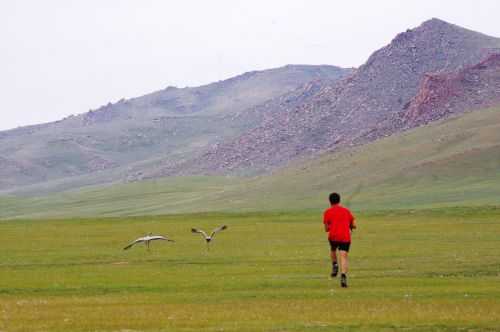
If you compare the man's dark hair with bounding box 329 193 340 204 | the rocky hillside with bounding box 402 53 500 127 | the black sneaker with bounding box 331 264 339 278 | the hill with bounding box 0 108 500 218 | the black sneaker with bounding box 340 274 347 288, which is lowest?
the black sneaker with bounding box 340 274 347 288

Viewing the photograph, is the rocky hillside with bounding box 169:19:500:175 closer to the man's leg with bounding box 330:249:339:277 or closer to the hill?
the hill

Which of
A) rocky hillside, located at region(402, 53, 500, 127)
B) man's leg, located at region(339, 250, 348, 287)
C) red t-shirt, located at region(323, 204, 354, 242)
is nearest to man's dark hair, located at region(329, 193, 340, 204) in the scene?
red t-shirt, located at region(323, 204, 354, 242)

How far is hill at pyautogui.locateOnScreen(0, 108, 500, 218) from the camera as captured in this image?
10125cm

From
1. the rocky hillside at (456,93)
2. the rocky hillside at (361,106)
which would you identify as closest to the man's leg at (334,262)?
the rocky hillside at (456,93)

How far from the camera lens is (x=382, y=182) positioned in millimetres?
111562

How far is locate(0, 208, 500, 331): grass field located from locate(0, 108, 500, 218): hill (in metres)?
45.6

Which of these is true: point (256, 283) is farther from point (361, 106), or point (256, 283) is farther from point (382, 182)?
point (361, 106)

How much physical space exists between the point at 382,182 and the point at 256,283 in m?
86.9

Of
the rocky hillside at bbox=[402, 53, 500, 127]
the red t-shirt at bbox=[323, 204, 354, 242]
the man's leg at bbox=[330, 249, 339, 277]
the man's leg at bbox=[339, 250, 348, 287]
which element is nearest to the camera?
the man's leg at bbox=[339, 250, 348, 287]

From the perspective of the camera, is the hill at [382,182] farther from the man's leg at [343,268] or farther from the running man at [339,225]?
the man's leg at [343,268]

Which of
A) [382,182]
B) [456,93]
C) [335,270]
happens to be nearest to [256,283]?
[335,270]

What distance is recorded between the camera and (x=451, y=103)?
525 ft

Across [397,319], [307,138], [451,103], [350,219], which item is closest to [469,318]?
[397,319]

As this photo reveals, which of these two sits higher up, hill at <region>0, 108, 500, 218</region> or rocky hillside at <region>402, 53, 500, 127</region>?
rocky hillside at <region>402, 53, 500, 127</region>
